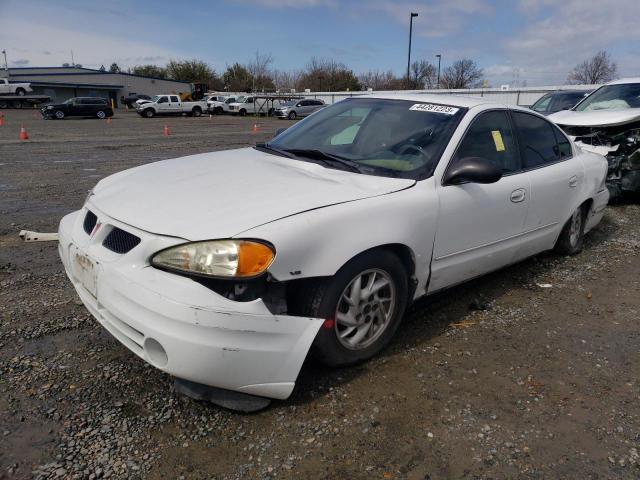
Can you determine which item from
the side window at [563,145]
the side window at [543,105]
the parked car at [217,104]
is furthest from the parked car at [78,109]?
the side window at [563,145]

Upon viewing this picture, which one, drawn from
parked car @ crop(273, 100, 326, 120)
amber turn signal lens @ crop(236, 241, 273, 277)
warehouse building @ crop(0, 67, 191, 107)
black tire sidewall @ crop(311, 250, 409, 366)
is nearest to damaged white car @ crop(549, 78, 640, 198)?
black tire sidewall @ crop(311, 250, 409, 366)

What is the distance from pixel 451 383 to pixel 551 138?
8.72ft

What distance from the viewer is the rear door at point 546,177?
396 centimetres

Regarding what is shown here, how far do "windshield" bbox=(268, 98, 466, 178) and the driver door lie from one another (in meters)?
0.18

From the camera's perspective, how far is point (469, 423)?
2.47m

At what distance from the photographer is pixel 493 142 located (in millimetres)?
3678

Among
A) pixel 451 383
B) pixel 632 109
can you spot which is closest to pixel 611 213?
pixel 632 109

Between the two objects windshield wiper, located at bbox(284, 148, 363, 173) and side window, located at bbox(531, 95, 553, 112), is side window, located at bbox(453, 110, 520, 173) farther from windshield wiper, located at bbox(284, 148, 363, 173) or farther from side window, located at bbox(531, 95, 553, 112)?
side window, located at bbox(531, 95, 553, 112)

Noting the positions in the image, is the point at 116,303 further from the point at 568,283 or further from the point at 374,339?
the point at 568,283

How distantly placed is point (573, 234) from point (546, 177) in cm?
114

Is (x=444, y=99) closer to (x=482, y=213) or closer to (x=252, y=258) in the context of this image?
(x=482, y=213)

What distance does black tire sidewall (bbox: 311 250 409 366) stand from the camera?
8.32 ft

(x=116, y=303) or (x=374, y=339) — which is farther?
(x=374, y=339)

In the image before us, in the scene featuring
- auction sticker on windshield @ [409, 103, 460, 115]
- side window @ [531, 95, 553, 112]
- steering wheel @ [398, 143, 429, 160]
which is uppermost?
side window @ [531, 95, 553, 112]
